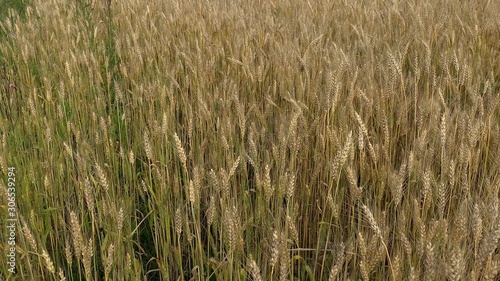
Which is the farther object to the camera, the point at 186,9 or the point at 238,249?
the point at 186,9

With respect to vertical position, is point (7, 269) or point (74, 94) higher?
point (74, 94)

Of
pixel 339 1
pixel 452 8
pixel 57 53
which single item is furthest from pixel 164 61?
pixel 452 8

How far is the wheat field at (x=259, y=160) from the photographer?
3.50 ft

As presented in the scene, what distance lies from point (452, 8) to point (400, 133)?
1.85 m

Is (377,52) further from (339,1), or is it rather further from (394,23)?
(339,1)

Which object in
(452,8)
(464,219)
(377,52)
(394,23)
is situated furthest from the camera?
(452,8)

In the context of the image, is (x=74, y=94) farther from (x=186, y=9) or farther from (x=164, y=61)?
(x=186, y=9)

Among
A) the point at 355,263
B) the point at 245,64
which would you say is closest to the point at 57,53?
the point at 245,64

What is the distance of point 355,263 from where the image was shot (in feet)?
3.72

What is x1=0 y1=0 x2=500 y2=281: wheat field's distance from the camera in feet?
3.50

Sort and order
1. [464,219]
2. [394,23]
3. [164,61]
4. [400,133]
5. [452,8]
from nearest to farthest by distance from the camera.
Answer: [464,219] → [400,133] → [164,61] → [394,23] → [452,8]

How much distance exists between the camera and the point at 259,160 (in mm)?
1436

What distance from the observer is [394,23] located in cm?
289

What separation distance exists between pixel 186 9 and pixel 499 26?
1912 mm
